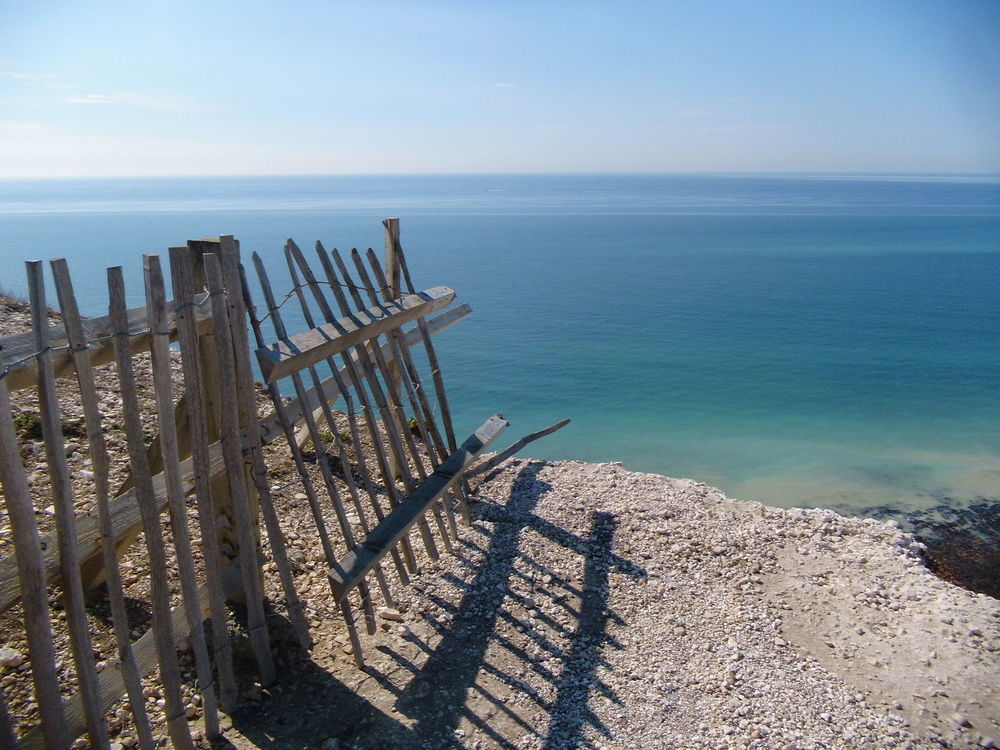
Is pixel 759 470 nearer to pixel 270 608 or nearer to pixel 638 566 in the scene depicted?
pixel 638 566

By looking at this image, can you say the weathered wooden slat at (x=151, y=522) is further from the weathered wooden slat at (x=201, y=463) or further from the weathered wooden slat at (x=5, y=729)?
the weathered wooden slat at (x=5, y=729)

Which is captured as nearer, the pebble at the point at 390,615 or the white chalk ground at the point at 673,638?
the white chalk ground at the point at 673,638

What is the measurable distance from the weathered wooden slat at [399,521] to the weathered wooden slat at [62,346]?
197 cm

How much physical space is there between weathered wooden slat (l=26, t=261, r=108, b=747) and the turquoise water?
47.3ft

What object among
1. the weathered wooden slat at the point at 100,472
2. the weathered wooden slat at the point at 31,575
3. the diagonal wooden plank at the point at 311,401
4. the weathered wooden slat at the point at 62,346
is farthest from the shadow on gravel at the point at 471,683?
the weathered wooden slat at the point at 62,346

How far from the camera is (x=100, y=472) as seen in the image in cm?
336

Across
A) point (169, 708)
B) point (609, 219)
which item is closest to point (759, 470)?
point (169, 708)

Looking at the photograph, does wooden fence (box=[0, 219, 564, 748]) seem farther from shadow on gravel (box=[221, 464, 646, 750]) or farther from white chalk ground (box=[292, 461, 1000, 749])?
white chalk ground (box=[292, 461, 1000, 749])

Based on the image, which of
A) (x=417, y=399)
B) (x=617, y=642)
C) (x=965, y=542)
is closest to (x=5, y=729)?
(x=617, y=642)

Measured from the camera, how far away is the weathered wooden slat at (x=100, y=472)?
3234 millimetres

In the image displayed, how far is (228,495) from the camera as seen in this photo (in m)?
4.64

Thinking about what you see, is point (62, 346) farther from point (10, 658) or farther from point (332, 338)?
point (10, 658)

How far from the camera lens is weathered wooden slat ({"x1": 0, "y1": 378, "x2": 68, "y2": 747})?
2992 mm

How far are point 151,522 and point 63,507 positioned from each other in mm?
468
